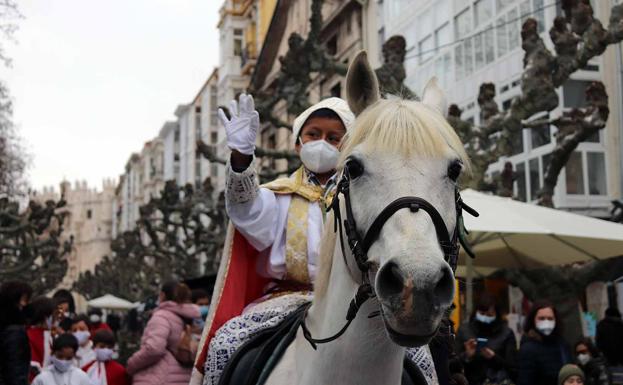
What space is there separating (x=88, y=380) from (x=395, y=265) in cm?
647

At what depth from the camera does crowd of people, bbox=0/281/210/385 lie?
25.2ft

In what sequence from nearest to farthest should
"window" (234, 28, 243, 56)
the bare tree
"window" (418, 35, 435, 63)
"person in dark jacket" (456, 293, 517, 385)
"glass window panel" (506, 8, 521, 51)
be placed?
"person in dark jacket" (456, 293, 517, 385) < the bare tree < "glass window panel" (506, 8, 521, 51) < "window" (418, 35, 435, 63) < "window" (234, 28, 243, 56)

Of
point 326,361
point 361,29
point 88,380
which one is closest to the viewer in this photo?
point 326,361

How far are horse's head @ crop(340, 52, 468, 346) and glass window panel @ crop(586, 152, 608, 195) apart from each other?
851 inches

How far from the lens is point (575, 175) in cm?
2414

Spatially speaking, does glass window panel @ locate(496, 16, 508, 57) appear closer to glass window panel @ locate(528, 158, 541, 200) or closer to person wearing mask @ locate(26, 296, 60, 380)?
Answer: glass window panel @ locate(528, 158, 541, 200)

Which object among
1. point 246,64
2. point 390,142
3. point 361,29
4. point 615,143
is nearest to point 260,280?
point 390,142

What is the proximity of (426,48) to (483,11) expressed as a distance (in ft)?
10.3

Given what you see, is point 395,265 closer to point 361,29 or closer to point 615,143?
point 615,143

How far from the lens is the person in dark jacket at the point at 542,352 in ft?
27.9

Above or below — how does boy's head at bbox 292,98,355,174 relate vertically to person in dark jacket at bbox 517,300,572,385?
above

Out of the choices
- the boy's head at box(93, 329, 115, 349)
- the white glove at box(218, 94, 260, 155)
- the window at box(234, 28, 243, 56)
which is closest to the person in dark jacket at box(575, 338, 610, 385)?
the boy's head at box(93, 329, 115, 349)

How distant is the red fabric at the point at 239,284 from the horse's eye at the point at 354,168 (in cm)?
161

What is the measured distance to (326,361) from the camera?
10.5 ft
